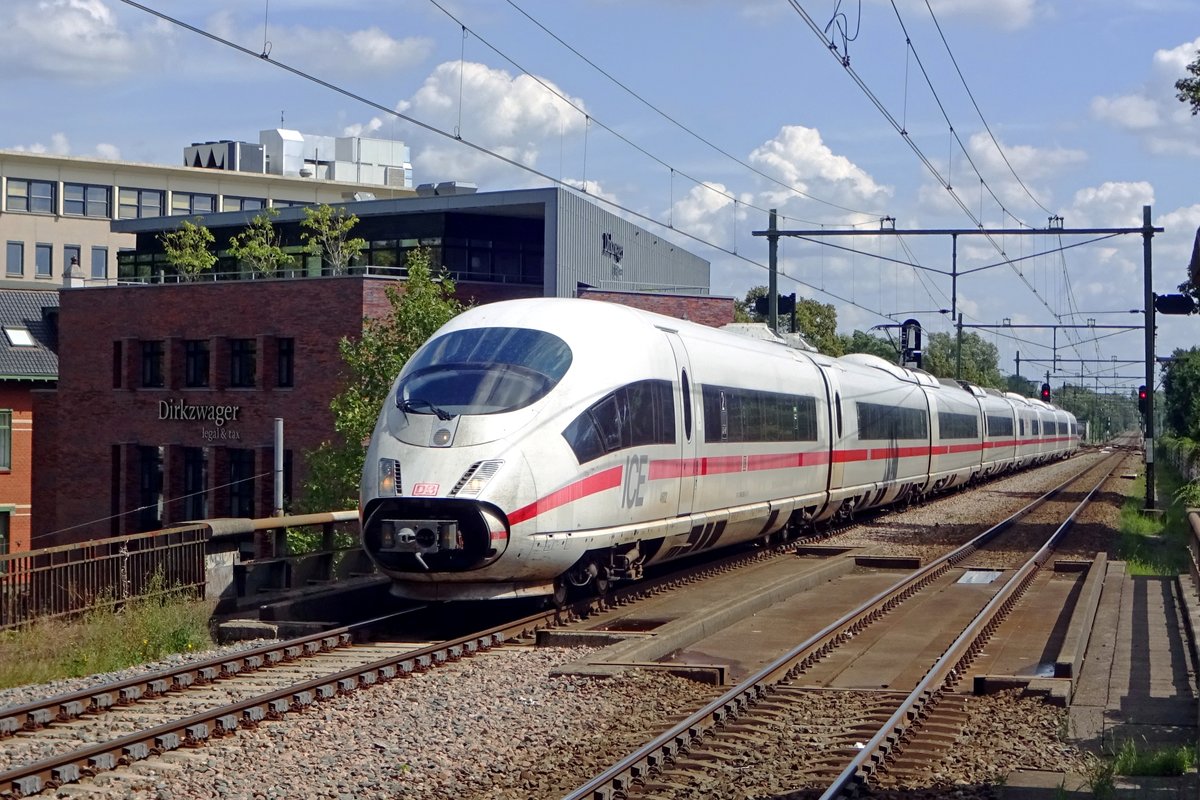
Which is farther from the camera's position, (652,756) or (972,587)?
(972,587)

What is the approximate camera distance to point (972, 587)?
57.3ft

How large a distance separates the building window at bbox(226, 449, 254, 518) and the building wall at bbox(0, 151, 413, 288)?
1512 inches

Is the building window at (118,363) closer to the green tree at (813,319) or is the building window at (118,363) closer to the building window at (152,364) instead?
the building window at (152,364)

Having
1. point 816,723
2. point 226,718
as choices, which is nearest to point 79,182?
point 226,718

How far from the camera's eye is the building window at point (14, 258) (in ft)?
259

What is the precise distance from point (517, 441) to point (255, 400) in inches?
1166

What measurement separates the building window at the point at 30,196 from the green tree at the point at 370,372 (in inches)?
2245

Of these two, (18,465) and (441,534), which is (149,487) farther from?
(441,534)

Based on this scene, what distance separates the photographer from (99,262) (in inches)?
3187

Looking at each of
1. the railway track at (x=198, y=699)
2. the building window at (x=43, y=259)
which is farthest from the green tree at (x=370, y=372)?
the building window at (x=43, y=259)

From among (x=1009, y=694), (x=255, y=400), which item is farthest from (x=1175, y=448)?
(x=1009, y=694)

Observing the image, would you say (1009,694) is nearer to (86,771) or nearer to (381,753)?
(381,753)

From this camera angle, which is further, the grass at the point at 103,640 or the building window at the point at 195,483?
the building window at the point at 195,483

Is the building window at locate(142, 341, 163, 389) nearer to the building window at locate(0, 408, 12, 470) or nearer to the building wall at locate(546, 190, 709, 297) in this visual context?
the building window at locate(0, 408, 12, 470)
